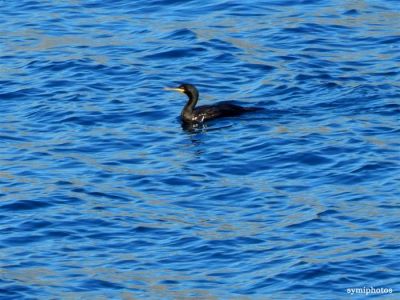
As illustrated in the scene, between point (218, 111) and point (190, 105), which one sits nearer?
point (218, 111)

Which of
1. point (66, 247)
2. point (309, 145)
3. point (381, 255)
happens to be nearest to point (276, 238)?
point (381, 255)

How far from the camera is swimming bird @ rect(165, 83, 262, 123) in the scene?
2125 cm

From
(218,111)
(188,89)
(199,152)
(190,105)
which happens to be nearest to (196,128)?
(218,111)

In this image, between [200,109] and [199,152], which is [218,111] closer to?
[200,109]

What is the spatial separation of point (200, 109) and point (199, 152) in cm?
196

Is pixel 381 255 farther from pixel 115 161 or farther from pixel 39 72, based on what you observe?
pixel 39 72

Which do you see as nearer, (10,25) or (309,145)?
(309,145)

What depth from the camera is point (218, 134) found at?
20922 millimetres

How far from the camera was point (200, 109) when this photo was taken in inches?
849

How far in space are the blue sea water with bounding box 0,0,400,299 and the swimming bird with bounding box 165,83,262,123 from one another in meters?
0.18

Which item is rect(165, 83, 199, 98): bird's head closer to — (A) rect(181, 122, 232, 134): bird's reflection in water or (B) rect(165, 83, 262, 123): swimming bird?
(B) rect(165, 83, 262, 123): swimming bird

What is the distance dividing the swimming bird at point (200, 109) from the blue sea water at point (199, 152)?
181 mm

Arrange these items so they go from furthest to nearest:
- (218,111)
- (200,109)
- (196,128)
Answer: (200,109) < (218,111) < (196,128)

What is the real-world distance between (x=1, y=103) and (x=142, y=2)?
230 inches
